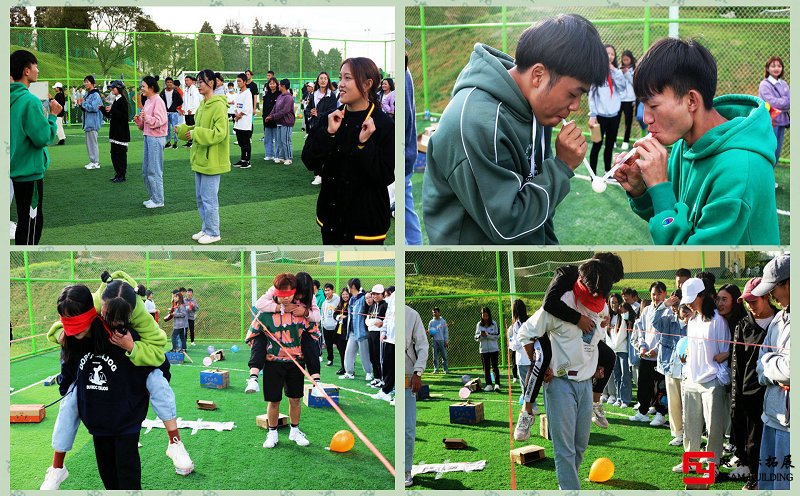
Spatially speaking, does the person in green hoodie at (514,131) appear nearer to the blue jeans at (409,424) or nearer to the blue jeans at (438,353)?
the blue jeans at (409,424)

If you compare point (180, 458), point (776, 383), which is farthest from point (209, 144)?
point (776, 383)

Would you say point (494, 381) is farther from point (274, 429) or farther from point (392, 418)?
point (274, 429)

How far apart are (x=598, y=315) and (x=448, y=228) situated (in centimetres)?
155

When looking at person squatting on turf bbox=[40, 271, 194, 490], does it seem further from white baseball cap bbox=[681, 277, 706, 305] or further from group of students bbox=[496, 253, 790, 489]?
white baseball cap bbox=[681, 277, 706, 305]

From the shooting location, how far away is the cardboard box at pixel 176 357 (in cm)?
936

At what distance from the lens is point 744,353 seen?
4293mm

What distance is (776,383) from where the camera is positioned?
3.84 m

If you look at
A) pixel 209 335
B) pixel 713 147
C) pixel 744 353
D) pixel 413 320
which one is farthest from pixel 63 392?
pixel 209 335

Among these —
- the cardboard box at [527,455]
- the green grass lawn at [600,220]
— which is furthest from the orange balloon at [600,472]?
the green grass lawn at [600,220]

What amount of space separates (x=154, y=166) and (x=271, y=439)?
358cm

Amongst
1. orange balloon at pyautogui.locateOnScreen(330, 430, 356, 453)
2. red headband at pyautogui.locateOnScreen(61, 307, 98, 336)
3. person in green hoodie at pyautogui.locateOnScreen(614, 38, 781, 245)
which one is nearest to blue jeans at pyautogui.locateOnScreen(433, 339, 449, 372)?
orange balloon at pyautogui.locateOnScreen(330, 430, 356, 453)

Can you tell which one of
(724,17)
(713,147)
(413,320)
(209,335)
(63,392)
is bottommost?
(209,335)

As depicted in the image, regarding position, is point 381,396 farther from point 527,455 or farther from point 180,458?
point 180,458

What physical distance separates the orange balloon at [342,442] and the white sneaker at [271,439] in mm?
464
